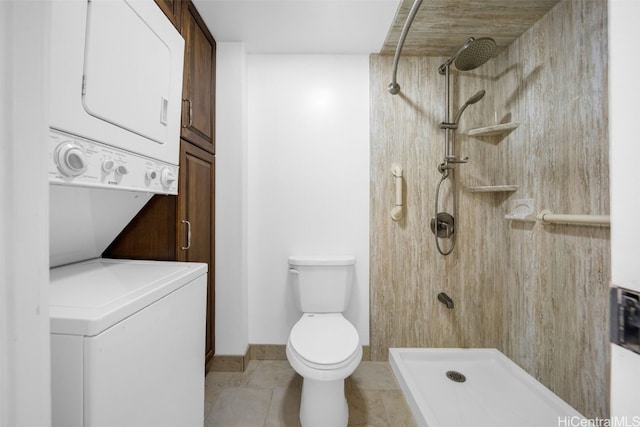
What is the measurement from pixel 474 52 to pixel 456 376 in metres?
1.94

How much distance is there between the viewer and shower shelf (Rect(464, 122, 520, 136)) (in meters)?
1.65

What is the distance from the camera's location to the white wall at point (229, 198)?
1803mm

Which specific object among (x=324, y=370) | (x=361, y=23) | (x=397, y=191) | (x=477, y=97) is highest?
(x=361, y=23)

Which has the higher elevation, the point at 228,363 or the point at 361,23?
the point at 361,23

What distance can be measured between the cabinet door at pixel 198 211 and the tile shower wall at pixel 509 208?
1.09 metres

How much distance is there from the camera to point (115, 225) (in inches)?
46.4

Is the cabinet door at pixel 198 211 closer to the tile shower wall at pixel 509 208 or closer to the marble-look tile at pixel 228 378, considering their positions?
the marble-look tile at pixel 228 378

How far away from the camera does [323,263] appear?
1.76m

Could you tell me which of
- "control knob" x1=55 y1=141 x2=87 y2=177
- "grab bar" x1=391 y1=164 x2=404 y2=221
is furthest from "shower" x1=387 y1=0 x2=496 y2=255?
"control knob" x1=55 y1=141 x2=87 y2=177

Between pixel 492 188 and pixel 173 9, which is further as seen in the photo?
pixel 492 188

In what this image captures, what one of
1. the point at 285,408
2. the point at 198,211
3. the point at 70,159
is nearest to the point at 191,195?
the point at 198,211

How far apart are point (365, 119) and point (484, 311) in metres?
1.60

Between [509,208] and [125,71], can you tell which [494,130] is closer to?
[509,208]

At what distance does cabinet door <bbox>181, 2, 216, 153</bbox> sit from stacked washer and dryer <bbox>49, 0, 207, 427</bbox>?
7.4 inches
